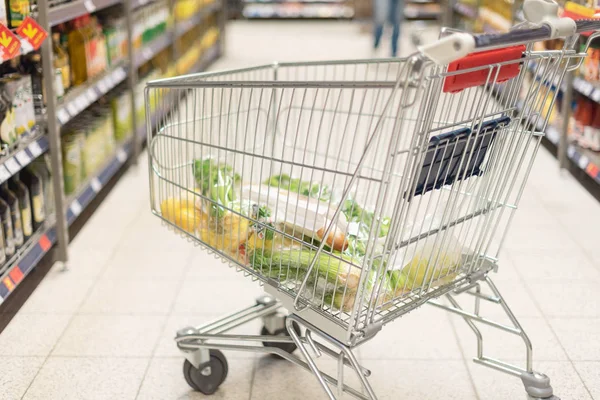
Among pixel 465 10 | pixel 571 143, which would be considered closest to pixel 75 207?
pixel 571 143

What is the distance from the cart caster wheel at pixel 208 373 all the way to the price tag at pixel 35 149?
3.82 ft

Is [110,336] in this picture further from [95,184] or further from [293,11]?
[293,11]

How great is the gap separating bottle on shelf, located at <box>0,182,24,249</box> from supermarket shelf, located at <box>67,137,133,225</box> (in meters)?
0.41

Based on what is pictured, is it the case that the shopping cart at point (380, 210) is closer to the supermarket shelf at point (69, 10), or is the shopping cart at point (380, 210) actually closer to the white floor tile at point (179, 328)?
the white floor tile at point (179, 328)

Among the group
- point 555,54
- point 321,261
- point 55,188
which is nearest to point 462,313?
point 321,261

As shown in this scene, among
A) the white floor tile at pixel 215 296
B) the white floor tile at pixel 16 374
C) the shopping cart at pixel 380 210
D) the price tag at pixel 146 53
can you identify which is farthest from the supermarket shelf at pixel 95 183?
the shopping cart at pixel 380 210

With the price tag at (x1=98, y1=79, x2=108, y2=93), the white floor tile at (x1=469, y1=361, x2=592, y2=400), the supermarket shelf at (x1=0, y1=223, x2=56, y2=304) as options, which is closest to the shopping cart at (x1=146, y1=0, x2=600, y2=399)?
the white floor tile at (x1=469, y1=361, x2=592, y2=400)

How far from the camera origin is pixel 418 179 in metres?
1.50

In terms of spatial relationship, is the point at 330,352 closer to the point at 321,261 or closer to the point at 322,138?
the point at 321,261

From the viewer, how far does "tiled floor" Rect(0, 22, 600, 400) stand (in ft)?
7.38

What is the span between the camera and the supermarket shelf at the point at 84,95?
3111 mm

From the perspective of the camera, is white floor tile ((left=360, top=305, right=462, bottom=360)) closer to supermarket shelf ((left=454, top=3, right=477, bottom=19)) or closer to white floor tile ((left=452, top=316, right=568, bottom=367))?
white floor tile ((left=452, top=316, right=568, bottom=367))

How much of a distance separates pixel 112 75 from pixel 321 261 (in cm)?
267

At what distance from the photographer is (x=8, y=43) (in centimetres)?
237
